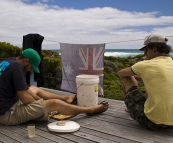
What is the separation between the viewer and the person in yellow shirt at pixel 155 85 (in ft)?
7.53

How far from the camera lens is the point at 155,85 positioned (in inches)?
91.7

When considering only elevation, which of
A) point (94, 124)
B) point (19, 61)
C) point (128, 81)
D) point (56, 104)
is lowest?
point (94, 124)

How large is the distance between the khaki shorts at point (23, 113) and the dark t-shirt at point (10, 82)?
6 cm

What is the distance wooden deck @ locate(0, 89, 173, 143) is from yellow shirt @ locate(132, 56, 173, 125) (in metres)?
0.17

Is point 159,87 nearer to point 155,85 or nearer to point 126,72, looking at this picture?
→ point 155,85

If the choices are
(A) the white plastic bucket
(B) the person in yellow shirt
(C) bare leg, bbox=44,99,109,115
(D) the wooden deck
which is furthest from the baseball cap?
(A) the white plastic bucket

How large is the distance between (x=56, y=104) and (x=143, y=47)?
1063mm

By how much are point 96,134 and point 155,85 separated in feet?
2.29

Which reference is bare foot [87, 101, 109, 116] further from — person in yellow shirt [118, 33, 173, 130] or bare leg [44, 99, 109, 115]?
person in yellow shirt [118, 33, 173, 130]

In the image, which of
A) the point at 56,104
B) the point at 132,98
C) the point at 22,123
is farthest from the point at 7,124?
the point at 132,98

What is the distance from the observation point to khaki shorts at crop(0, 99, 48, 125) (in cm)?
259

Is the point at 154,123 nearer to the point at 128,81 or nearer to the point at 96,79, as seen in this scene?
the point at 128,81

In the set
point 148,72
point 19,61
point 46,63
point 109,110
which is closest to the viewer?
point 148,72

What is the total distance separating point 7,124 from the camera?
2658 millimetres
